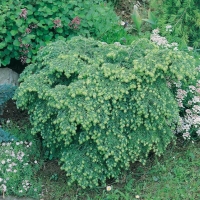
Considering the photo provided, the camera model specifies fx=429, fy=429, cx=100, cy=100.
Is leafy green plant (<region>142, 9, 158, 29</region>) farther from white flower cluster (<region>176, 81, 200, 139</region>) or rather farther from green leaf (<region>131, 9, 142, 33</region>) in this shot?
white flower cluster (<region>176, 81, 200, 139</region>)

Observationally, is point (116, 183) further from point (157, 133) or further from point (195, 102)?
point (195, 102)

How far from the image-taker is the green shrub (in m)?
4.89

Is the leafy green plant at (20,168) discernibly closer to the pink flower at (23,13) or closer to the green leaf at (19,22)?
the green leaf at (19,22)

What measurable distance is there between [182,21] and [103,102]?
8.03 feet

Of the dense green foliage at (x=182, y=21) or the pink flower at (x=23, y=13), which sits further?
the dense green foliage at (x=182, y=21)

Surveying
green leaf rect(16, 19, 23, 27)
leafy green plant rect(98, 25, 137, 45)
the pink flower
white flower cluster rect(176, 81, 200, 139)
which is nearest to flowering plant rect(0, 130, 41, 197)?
green leaf rect(16, 19, 23, 27)

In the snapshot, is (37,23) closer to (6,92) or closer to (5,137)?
(6,92)

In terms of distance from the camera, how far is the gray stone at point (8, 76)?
5.07m

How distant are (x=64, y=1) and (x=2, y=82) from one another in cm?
121

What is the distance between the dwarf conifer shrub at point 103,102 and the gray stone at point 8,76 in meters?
0.83

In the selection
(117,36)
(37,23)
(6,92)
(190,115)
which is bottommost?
(6,92)

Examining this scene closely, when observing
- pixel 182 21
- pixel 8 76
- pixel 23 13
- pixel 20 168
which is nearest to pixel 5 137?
pixel 20 168

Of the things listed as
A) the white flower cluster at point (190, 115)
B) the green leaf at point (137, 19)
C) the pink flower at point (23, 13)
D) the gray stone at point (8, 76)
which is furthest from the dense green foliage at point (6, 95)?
the green leaf at point (137, 19)

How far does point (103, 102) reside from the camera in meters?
3.88
